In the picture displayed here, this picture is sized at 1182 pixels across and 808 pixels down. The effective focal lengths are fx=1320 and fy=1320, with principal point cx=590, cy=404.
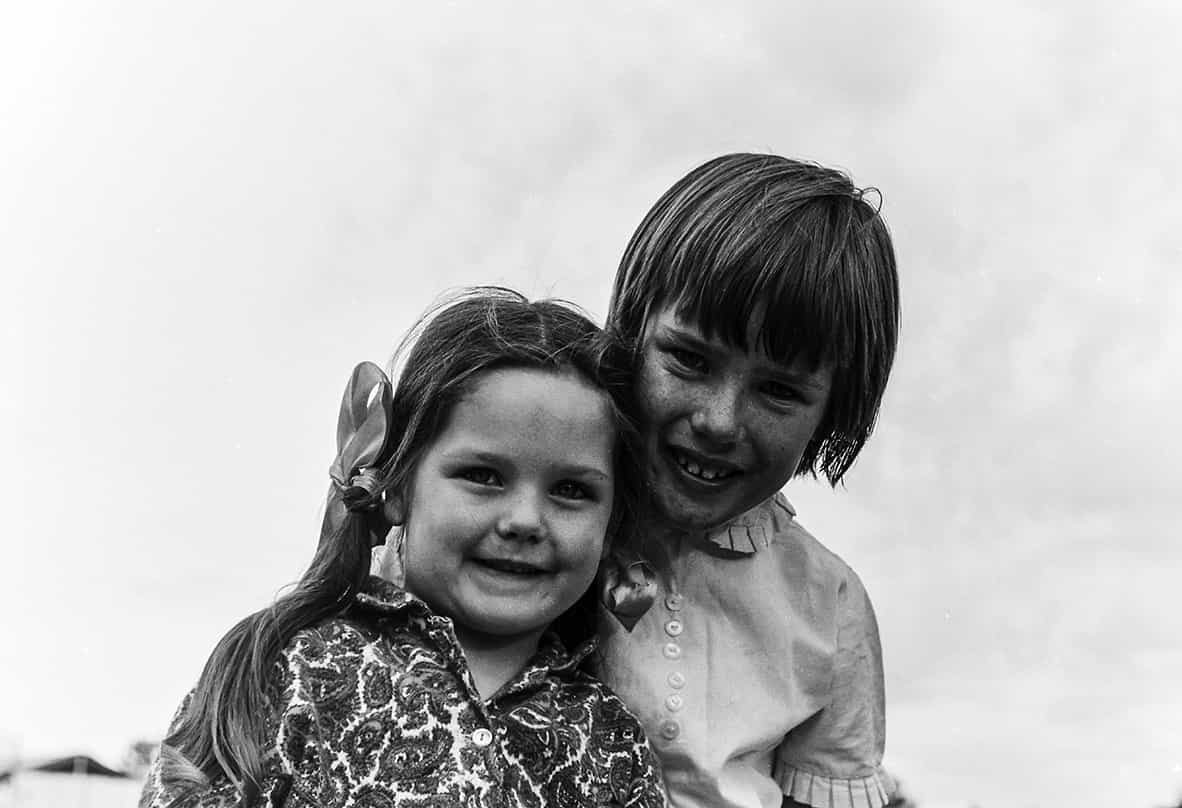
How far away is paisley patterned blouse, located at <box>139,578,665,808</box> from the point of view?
2.18m

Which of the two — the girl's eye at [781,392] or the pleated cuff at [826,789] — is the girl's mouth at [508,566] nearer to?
the girl's eye at [781,392]

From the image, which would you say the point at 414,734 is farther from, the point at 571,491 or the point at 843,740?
the point at 843,740

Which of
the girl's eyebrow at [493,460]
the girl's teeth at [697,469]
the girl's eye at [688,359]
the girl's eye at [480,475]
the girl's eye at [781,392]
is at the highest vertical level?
the girl's eye at [688,359]

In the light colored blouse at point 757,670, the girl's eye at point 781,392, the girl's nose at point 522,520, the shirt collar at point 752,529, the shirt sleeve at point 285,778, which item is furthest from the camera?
the shirt collar at point 752,529

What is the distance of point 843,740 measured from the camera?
9.39 feet

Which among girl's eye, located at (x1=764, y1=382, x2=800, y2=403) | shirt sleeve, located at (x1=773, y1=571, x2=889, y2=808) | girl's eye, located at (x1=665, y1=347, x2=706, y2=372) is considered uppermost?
girl's eye, located at (x1=665, y1=347, x2=706, y2=372)

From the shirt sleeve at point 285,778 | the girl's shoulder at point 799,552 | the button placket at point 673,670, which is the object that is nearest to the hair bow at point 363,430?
the shirt sleeve at point 285,778

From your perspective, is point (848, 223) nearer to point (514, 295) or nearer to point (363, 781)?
point (514, 295)

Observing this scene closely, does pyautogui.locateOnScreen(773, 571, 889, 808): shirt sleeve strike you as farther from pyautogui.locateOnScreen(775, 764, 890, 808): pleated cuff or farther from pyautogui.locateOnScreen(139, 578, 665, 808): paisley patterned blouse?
pyautogui.locateOnScreen(139, 578, 665, 808): paisley patterned blouse

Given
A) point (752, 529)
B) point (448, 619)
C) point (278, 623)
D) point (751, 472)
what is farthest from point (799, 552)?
point (278, 623)

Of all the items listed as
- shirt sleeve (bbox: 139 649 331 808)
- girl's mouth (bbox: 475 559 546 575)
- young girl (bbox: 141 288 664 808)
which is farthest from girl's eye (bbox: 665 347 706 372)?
shirt sleeve (bbox: 139 649 331 808)

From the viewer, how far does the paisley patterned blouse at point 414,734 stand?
218 centimetres

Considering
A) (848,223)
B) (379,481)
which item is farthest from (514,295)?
(848,223)

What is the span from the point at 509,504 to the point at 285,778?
585 millimetres
